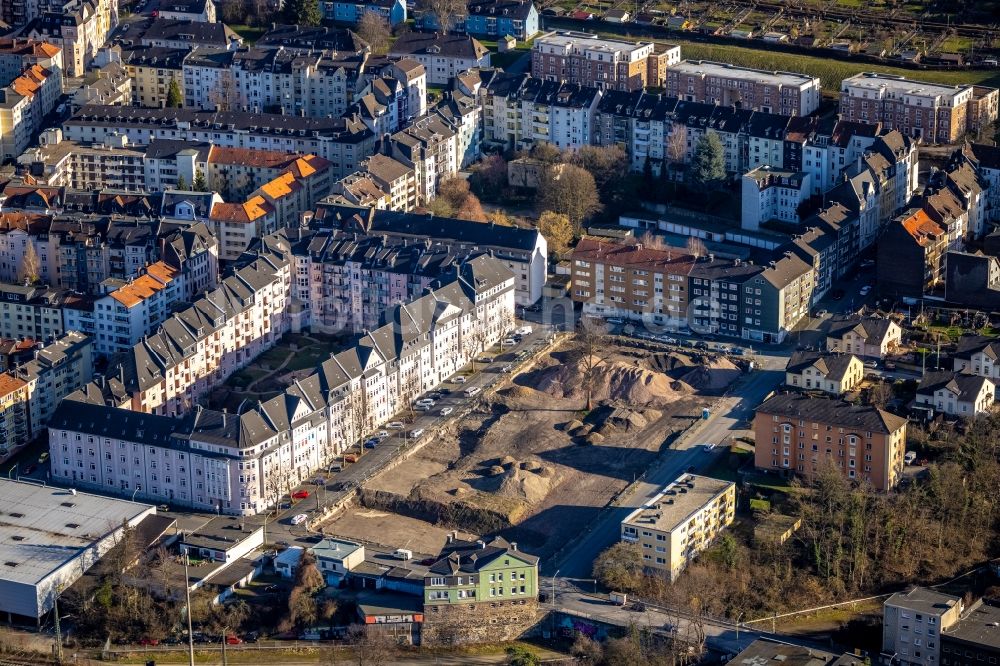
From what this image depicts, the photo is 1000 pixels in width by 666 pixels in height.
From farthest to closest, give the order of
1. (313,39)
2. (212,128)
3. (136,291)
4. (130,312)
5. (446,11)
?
(446,11)
(313,39)
(212,128)
(136,291)
(130,312)

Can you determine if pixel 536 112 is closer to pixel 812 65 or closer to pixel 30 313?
pixel 812 65

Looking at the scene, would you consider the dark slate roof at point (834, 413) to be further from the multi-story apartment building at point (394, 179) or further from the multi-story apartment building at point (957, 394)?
the multi-story apartment building at point (394, 179)

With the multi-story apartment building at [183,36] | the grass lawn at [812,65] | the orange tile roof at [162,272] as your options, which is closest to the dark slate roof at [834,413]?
the orange tile roof at [162,272]

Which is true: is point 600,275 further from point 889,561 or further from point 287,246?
point 889,561

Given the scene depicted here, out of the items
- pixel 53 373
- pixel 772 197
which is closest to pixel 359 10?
pixel 772 197

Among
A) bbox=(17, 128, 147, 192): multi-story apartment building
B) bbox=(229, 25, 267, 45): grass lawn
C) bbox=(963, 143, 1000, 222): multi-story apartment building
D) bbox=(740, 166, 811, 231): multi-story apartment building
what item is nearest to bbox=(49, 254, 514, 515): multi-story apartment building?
bbox=(740, 166, 811, 231): multi-story apartment building

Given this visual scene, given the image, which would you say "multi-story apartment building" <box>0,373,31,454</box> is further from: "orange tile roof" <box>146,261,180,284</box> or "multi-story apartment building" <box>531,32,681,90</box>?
"multi-story apartment building" <box>531,32,681,90</box>

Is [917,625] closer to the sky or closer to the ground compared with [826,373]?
closer to the ground
